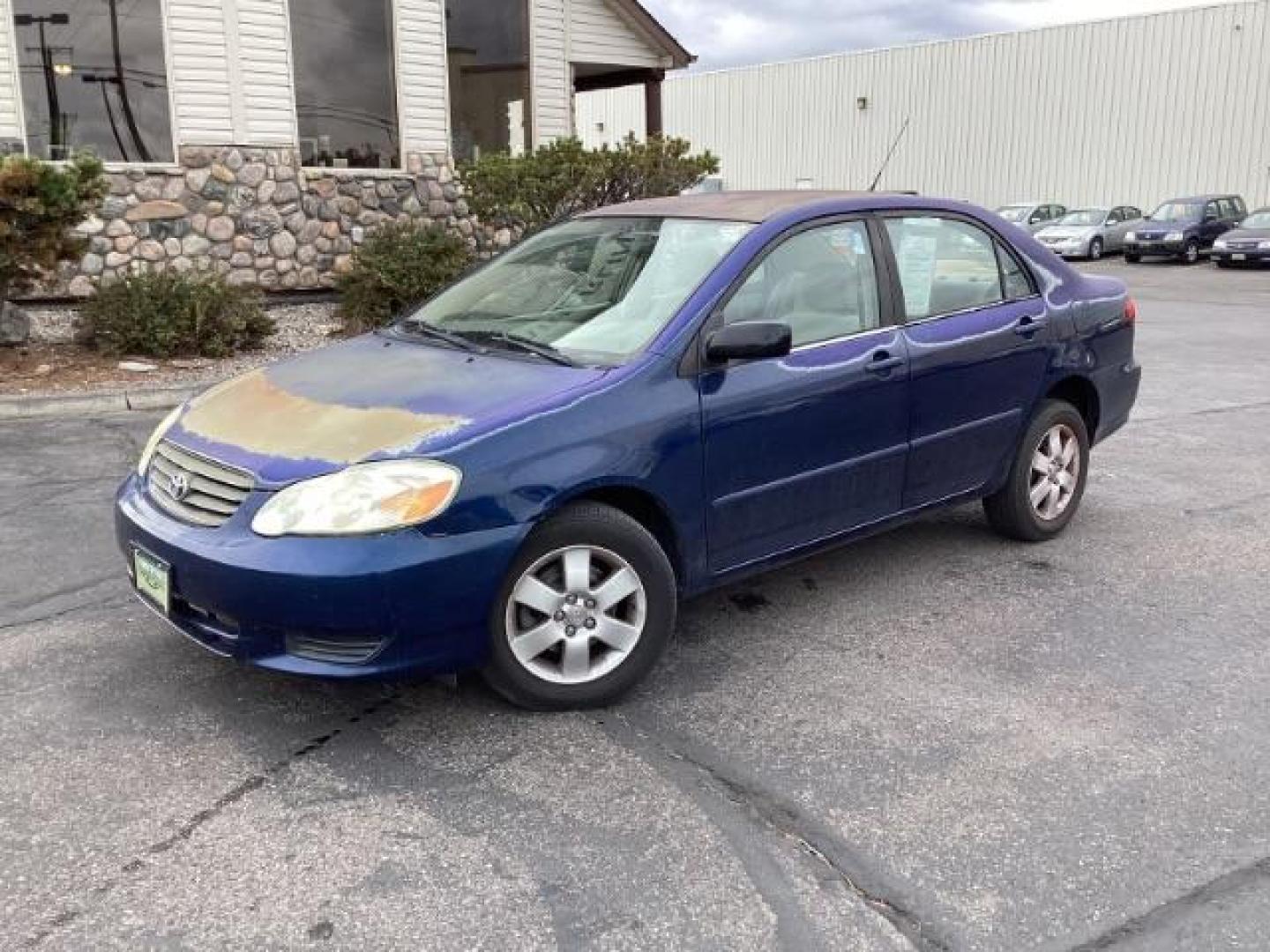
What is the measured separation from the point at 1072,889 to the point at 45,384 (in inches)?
330

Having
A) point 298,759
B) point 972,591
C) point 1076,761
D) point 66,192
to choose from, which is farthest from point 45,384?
point 1076,761

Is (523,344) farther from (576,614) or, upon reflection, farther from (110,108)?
(110,108)

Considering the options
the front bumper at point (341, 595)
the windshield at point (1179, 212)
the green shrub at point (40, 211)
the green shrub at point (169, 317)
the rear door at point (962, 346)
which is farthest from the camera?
the windshield at point (1179, 212)

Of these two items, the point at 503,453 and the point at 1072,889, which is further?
the point at 503,453

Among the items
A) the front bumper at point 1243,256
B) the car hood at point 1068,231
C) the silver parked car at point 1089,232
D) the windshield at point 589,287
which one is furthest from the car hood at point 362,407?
the car hood at point 1068,231

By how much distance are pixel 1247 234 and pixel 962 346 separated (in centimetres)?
2543

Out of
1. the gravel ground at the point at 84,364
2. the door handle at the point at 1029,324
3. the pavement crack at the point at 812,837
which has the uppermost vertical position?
the door handle at the point at 1029,324

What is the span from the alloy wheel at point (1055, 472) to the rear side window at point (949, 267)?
697mm

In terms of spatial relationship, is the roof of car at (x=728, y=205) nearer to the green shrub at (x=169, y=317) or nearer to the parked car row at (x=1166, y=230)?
the green shrub at (x=169, y=317)

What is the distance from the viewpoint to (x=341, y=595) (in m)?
3.16

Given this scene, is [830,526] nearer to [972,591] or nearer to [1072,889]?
[972,591]

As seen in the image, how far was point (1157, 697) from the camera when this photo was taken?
12.5 feet

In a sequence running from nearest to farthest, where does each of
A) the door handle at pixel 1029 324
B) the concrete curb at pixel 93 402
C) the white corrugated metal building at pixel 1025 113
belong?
the door handle at pixel 1029 324, the concrete curb at pixel 93 402, the white corrugated metal building at pixel 1025 113

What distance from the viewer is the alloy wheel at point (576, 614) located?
3.49 metres
